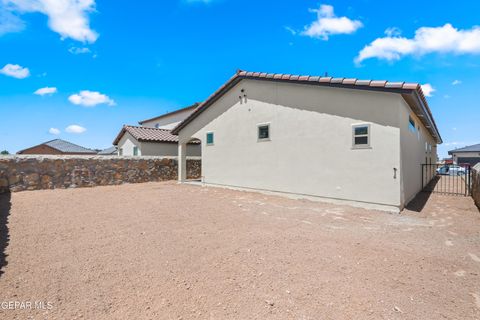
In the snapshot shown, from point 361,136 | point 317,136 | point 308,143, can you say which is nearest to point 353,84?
point 361,136

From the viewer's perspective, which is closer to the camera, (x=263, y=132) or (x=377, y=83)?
(x=377, y=83)

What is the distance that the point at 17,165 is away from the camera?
1104 centimetres

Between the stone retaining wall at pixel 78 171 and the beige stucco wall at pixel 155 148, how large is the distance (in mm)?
3178

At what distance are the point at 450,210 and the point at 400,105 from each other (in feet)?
13.3

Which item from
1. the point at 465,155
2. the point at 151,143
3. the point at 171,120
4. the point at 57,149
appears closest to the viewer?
the point at 151,143

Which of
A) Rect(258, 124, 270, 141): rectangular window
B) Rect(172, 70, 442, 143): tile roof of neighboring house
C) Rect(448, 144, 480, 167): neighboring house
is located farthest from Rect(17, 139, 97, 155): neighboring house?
Rect(448, 144, 480, 167): neighboring house

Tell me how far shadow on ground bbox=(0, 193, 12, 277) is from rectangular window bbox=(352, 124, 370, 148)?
9.05 m

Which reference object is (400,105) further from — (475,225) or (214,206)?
(214,206)

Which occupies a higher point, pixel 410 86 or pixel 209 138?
pixel 410 86

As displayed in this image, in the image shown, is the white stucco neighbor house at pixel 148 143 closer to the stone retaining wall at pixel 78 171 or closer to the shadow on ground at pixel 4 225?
the stone retaining wall at pixel 78 171

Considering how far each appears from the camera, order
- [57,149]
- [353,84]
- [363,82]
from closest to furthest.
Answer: [363,82]
[353,84]
[57,149]

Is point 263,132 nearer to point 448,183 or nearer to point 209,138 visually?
point 209,138

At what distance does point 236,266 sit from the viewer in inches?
152

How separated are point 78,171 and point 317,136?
1211cm
